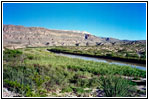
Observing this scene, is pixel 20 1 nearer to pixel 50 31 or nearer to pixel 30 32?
pixel 30 32

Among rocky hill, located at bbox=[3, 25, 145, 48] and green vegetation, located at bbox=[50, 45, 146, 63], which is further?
rocky hill, located at bbox=[3, 25, 145, 48]

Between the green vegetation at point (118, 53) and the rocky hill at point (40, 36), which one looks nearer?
the green vegetation at point (118, 53)

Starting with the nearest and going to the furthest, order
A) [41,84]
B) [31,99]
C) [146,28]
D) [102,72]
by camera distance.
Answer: [31,99] → [146,28] → [41,84] → [102,72]

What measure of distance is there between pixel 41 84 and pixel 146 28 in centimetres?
437

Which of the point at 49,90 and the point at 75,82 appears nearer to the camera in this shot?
the point at 49,90

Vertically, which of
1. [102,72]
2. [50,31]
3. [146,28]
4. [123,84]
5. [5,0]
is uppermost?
[50,31]

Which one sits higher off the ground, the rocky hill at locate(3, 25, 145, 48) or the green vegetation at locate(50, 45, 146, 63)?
the rocky hill at locate(3, 25, 145, 48)

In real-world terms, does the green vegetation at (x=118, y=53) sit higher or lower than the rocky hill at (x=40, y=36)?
lower

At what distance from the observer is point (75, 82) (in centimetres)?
795

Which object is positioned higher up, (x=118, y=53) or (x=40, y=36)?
(x=40, y=36)

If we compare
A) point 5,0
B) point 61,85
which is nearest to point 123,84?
point 61,85

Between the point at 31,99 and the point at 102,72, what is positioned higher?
the point at 31,99

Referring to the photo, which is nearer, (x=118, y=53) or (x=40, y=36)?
(x=118, y=53)

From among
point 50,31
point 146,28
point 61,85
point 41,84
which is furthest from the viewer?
point 50,31
